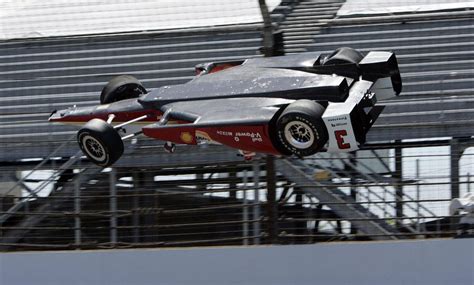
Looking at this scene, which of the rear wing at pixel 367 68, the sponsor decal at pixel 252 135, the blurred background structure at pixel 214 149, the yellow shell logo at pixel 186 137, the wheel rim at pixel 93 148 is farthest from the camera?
the blurred background structure at pixel 214 149

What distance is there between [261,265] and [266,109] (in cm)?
93

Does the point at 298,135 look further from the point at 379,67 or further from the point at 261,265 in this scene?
the point at 261,265

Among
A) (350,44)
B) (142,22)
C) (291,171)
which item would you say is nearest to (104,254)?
(291,171)

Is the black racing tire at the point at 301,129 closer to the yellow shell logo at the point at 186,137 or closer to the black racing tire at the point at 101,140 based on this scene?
the yellow shell logo at the point at 186,137

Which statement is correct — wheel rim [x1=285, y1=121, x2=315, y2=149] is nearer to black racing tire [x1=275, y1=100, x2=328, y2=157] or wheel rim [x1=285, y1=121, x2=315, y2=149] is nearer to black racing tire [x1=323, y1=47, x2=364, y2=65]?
black racing tire [x1=275, y1=100, x2=328, y2=157]

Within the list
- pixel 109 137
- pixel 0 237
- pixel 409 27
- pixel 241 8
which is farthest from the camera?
pixel 409 27

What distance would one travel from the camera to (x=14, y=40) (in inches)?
295

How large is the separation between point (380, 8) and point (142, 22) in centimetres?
178

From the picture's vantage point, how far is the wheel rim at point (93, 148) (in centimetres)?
555

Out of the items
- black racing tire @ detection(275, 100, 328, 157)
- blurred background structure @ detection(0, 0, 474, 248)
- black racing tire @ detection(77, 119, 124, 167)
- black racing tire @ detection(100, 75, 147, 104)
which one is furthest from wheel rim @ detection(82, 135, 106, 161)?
black racing tire @ detection(275, 100, 328, 157)

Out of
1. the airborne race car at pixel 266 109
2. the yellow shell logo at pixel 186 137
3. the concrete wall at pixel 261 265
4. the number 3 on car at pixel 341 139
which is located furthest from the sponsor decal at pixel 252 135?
the concrete wall at pixel 261 265

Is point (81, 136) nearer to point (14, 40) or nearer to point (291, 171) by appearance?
point (291, 171)

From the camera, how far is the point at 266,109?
A: 520 centimetres

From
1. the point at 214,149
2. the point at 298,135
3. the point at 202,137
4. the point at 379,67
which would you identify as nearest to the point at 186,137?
the point at 202,137
